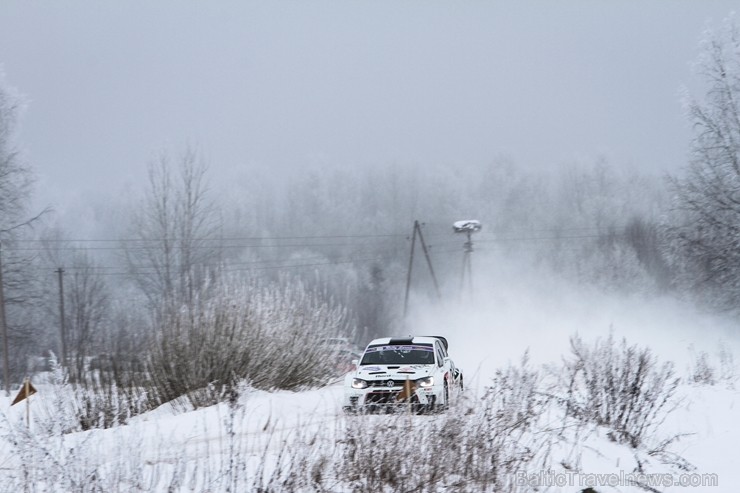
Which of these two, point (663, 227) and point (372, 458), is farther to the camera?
point (663, 227)

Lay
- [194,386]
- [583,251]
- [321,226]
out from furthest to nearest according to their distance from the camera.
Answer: [321,226] < [583,251] < [194,386]

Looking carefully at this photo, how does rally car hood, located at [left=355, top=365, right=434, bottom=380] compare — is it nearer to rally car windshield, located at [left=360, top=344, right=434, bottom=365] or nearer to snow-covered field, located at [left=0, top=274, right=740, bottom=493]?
rally car windshield, located at [left=360, top=344, right=434, bottom=365]

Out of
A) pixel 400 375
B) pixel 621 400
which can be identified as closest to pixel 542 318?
pixel 400 375

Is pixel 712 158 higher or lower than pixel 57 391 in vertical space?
higher

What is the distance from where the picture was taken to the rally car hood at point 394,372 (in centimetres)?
1427

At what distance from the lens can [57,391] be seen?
333 inches

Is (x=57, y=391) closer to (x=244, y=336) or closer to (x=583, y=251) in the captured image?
(x=244, y=336)

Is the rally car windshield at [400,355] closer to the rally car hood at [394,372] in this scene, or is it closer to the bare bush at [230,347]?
the rally car hood at [394,372]

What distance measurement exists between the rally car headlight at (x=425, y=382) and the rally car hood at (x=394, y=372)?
0.08 metres

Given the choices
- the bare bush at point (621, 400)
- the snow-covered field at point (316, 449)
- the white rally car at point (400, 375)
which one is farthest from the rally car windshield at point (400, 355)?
the bare bush at point (621, 400)

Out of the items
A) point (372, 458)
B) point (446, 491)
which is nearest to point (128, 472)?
point (372, 458)

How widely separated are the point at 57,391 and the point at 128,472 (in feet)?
5.68

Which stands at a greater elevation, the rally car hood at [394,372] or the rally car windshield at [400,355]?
the rally car windshield at [400,355]

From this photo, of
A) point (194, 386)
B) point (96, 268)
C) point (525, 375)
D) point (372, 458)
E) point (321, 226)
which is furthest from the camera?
point (321, 226)
